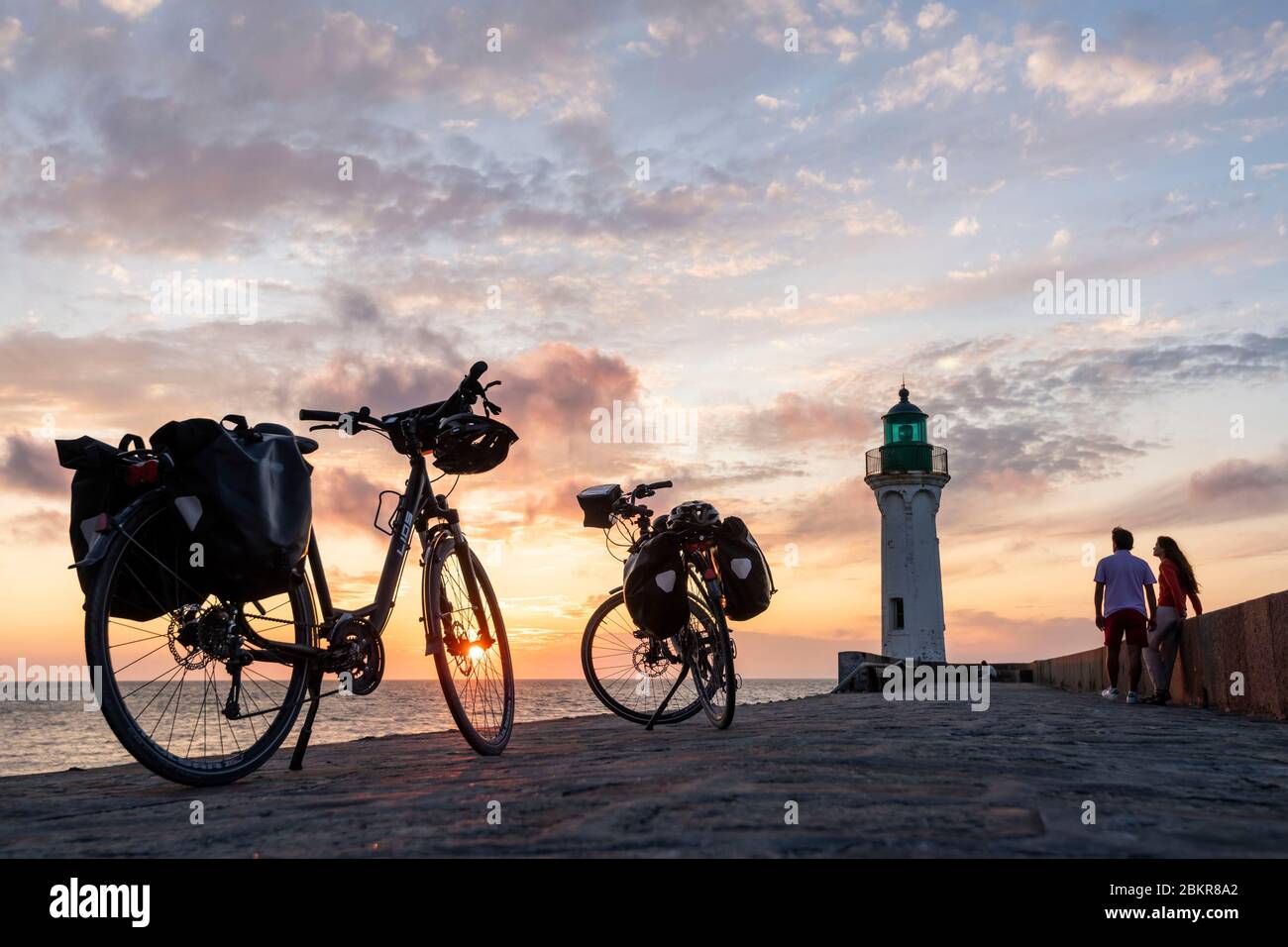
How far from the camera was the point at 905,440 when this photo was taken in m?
39.8

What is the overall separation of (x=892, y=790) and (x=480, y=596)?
293 cm

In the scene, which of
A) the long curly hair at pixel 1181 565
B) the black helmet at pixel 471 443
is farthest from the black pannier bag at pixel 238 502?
the long curly hair at pixel 1181 565

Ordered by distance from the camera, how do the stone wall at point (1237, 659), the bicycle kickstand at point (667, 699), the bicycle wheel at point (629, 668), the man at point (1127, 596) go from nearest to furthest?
the bicycle kickstand at point (667, 699), the bicycle wheel at point (629, 668), the stone wall at point (1237, 659), the man at point (1127, 596)

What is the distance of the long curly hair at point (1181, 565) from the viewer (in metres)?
10.9

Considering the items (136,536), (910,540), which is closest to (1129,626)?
(136,536)

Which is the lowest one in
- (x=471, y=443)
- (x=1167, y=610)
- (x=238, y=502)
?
(x=1167, y=610)

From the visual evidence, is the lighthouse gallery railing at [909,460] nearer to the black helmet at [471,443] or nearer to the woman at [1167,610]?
the woman at [1167,610]

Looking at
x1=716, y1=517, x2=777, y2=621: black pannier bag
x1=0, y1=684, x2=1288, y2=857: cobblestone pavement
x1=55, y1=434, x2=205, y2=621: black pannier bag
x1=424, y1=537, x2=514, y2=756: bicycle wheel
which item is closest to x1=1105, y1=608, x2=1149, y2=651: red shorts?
x1=0, y1=684, x2=1288, y2=857: cobblestone pavement

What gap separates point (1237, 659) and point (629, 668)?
5.20m

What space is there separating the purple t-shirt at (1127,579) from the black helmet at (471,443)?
326 inches

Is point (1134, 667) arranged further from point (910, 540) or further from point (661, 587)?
point (910, 540)

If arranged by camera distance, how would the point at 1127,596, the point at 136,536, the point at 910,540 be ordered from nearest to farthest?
1. the point at 136,536
2. the point at 1127,596
3. the point at 910,540
